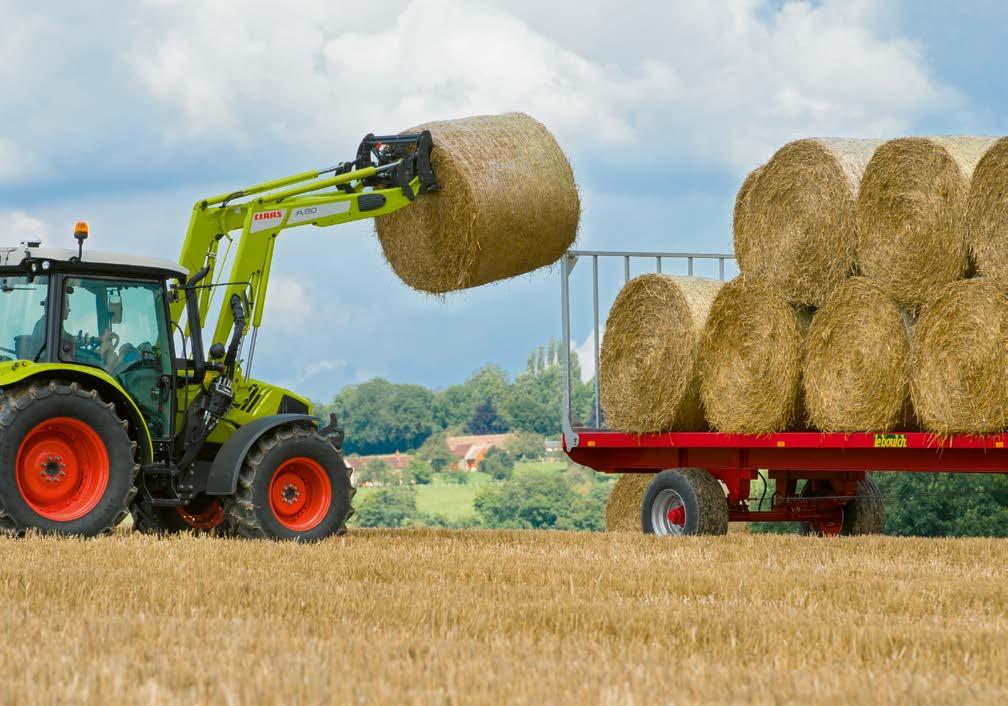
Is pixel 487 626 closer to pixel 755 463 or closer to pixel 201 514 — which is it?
pixel 201 514

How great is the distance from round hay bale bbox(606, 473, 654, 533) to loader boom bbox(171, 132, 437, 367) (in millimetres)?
5175

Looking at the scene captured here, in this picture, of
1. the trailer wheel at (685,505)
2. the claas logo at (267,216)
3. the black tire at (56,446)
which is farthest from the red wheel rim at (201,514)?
the trailer wheel at (685,505)

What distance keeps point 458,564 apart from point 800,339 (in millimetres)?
3697

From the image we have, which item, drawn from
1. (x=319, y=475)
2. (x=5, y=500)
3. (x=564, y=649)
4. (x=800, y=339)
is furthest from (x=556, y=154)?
(x=564, y=649)

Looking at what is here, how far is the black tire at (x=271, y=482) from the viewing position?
987 centimetres

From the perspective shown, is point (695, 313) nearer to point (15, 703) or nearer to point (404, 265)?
point (404, 265)

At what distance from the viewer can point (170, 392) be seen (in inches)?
398

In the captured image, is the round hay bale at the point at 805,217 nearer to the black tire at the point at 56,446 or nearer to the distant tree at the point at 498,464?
the black tire at the point at 56,446

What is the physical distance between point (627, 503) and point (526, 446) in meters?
66.1

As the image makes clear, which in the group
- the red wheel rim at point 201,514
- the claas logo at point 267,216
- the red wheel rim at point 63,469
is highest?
the claas logo at point 267,216

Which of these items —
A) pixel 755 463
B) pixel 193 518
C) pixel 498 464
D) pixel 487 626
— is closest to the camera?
pixel 487 626

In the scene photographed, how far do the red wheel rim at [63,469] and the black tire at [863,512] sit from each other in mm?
6300

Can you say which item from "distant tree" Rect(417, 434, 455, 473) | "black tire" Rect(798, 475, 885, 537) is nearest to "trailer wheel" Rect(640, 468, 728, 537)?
"black tire" Rect(798, 475, 885, 537)

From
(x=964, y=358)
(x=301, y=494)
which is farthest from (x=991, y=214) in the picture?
(x=301, y=494)
